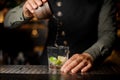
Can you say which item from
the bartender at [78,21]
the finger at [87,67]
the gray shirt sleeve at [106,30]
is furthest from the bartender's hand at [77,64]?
the bartender at [78,21]

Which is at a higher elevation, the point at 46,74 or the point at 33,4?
the point at 33,4

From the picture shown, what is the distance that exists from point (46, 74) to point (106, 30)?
799 mm

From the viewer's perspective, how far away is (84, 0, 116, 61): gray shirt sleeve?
7.55ft

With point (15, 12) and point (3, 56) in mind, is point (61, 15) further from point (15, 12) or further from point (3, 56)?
point (3, 56)

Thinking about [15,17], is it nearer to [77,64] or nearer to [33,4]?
[33,4]

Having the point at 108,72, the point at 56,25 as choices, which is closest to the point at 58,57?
the point at 108,72

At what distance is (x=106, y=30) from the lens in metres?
2.49

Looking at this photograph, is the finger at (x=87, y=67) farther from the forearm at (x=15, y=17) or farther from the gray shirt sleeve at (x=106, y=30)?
the forearm at (x=15, y=17)

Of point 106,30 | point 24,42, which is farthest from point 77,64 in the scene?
point 24,42

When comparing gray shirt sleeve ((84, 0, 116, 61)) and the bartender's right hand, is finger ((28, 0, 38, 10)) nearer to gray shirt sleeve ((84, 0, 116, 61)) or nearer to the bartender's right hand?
the bartender's right hand

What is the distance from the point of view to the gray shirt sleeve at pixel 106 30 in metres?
2.30

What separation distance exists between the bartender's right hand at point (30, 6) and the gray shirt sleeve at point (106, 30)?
0.47 m

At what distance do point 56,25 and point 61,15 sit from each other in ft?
0.28

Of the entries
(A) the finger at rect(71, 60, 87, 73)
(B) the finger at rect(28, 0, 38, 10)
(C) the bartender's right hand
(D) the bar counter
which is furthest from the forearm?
(A) the finger at rect(71, 60, 87, 73)
